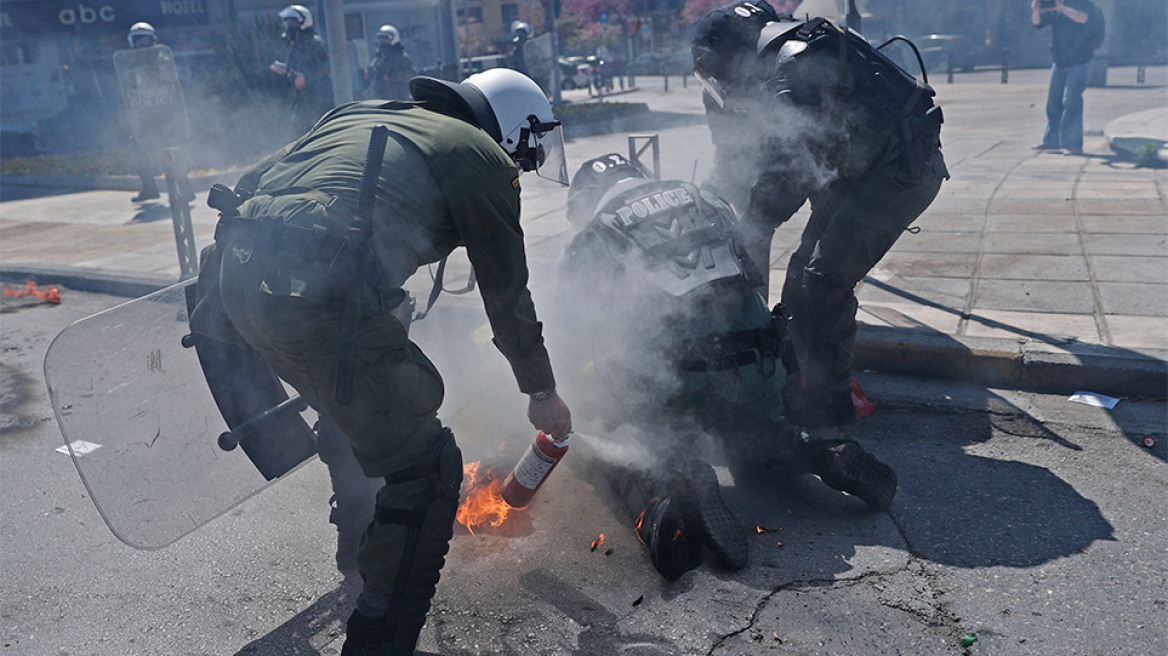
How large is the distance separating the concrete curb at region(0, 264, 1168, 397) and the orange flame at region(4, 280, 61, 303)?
5.99 m

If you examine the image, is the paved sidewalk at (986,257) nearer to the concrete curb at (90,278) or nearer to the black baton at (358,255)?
the concrete curb at (90,278)

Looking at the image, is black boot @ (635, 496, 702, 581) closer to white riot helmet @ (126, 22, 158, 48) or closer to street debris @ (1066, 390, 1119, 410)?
street debris @ (1066, 390, 1119, 410)

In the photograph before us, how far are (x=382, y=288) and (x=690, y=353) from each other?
49.8 inches

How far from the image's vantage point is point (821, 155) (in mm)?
3869

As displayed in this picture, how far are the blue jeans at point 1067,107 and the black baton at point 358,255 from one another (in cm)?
965

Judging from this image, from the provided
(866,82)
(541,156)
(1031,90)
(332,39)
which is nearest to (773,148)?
(866,82)

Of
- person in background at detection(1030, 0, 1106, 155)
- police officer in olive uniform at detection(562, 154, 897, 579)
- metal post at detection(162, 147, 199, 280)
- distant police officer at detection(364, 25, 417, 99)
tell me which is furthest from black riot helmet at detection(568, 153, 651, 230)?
distant police officer at detection(364, 25, 417, 99)

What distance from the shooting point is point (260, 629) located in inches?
109

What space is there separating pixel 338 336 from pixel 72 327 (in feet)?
3.46

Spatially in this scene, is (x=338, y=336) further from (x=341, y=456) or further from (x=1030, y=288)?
(x=1030, y=288)

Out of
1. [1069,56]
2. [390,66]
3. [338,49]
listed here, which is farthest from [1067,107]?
[390,66]

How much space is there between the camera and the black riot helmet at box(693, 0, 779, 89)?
395cm

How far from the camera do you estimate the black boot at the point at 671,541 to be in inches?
111

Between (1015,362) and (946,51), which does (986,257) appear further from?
(946,51)
